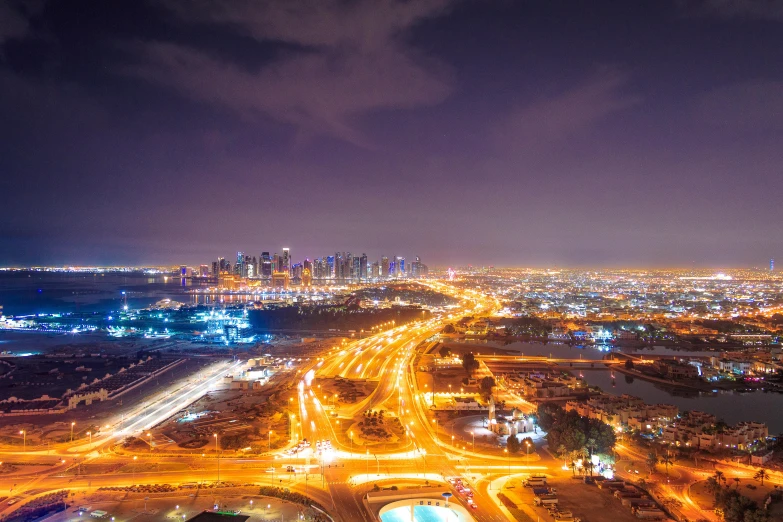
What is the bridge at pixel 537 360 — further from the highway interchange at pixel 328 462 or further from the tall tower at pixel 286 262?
the tall tower at pixel 286 262

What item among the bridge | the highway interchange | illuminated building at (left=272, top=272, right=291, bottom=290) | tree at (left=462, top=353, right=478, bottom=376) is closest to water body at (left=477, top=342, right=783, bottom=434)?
the bridge

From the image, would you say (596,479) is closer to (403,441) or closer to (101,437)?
(403,441)

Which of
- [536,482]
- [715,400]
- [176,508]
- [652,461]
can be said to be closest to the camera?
[176,508]

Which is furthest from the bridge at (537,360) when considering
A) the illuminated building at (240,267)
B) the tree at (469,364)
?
the illuminated building at (240,267)

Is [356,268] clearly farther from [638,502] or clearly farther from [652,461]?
[638,502]

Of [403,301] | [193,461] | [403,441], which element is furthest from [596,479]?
[403,301]

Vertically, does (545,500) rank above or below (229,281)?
below

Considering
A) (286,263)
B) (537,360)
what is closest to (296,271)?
(286,263)

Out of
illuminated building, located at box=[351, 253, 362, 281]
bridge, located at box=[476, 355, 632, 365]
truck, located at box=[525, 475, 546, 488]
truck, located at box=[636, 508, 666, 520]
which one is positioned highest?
illuminated building, located at box=[351, 253, 362, 281]

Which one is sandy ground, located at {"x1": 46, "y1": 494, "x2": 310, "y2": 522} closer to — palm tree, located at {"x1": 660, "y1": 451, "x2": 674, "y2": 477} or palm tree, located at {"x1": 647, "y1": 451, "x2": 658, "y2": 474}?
palm tree, located at {"x1": 647, "y1": 451, "x2": 658, "y2": 474}
